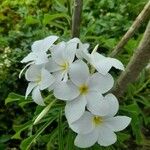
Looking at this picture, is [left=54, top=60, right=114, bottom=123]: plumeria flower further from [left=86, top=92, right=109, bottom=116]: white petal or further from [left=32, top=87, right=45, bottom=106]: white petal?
[left=32, top=87, right=45, bottom=106]: white petal

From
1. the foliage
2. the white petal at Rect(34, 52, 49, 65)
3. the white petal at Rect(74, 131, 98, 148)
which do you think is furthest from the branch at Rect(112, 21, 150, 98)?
the white petal at Rect(34, 52, 49, 65)

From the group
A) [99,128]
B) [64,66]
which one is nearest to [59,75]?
[64,66]

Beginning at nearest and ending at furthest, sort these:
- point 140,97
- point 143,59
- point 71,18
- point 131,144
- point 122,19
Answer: point 143,59 < point 71,18 < point 140,97 < point 131,144 < point 122,19

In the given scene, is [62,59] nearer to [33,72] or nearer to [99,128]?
[33,72]

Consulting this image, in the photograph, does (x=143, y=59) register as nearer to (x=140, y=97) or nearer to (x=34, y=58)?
(x=34, y=58)

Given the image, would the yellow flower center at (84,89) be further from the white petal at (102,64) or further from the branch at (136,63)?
the branch at (136,63)

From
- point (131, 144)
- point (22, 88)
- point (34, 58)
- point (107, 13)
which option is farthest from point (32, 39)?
point (34, 58)

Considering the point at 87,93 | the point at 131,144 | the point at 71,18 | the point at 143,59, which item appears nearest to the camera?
the point at 87,93
